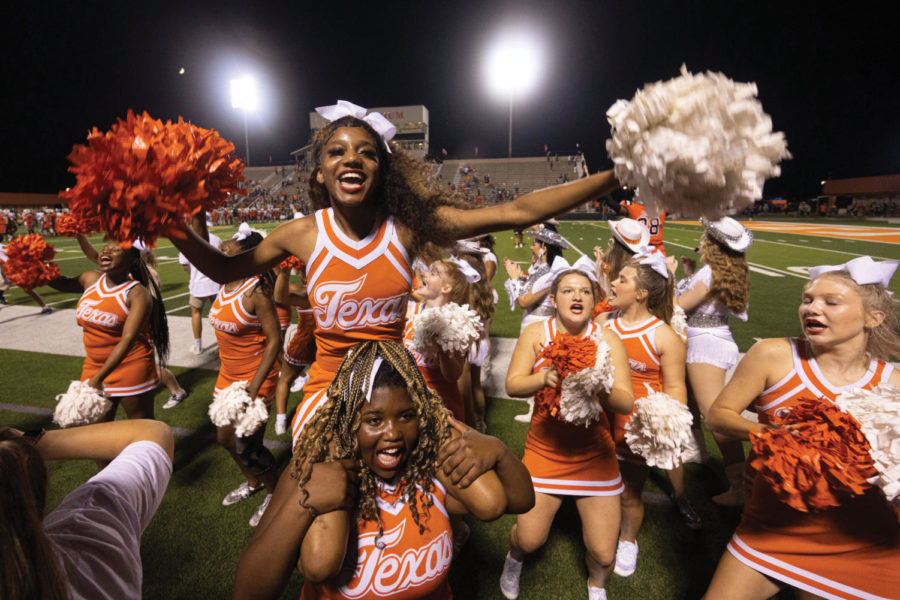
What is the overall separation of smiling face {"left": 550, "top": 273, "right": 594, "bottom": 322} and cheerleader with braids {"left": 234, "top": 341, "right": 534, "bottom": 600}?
1.30 metres

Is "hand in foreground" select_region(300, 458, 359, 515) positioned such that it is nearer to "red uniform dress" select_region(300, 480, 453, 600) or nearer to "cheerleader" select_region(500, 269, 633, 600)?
"red uniform dress" select_region(300, 480, 453, 600)

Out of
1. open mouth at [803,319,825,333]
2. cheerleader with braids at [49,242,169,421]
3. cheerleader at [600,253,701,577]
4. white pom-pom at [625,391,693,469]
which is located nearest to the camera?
open mouth at [803,319,825,333]

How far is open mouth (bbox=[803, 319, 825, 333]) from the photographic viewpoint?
1861mm

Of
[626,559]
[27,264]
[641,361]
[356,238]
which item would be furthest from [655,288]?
[27,264]

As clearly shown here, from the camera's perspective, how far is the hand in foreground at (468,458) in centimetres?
133

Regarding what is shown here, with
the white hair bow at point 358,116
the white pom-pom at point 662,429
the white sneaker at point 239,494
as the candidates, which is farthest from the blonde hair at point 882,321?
the white sneaker at point 239,494

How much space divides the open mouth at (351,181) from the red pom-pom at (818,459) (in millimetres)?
1813

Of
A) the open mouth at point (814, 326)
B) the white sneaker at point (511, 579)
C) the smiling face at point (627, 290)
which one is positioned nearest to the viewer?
the open mouth at point (814, 326)

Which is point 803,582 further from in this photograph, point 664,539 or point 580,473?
point 664,539

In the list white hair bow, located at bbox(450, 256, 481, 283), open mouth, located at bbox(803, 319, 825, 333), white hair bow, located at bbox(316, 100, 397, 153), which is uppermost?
white hair bow, located at bbox(316, 100, 397, 153)

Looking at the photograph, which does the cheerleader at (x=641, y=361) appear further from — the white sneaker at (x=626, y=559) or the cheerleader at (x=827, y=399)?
the cheerleader at (x=827, y=399)

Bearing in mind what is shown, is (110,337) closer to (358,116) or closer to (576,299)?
(358,116)

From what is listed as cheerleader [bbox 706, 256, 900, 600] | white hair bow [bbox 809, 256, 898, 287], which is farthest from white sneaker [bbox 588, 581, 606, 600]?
white hair bow [bbox 809, 256, 898, 287]

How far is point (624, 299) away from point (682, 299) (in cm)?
121
